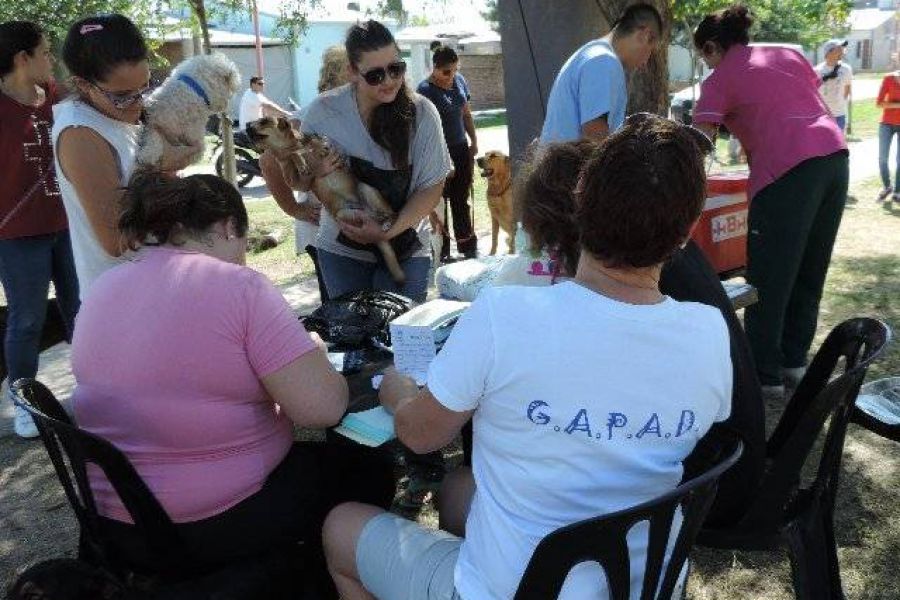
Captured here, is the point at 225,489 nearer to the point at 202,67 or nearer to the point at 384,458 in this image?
the point at 384,458

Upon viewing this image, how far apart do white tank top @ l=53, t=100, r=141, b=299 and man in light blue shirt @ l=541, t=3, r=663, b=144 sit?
1675 mm

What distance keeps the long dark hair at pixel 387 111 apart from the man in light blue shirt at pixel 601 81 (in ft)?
2.21

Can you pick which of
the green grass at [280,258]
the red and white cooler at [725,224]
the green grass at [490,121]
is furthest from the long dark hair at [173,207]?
the green grass at [490,121]

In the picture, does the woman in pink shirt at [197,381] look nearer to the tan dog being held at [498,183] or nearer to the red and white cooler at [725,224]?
the red and white cooler at [725,224]

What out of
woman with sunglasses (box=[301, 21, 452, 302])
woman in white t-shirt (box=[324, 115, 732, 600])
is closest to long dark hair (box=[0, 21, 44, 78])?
woman with sunglasses (box=[301, 21, 452, 302])

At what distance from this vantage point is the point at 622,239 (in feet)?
4.31

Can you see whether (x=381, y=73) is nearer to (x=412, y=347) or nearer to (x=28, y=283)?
(x=412, y=347)

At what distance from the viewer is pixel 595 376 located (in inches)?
50.5

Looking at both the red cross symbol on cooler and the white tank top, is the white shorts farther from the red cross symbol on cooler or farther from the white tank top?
the red cross symbol on cooler

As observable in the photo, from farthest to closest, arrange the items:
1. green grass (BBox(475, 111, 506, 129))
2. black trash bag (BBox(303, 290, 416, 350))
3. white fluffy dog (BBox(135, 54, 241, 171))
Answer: green grass (BBox(475, 111, 506, 129)) < white fluffy dog (BBox(135, 54, 241, 171)) < black trash bag (BBox(303, 290, 416, 350))

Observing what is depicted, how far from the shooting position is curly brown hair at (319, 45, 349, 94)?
13.8 feet

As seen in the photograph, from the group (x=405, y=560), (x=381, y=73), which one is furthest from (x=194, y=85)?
(x=405, y=560)

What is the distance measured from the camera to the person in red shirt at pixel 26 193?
11.0ft

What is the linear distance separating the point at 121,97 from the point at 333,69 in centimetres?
185
